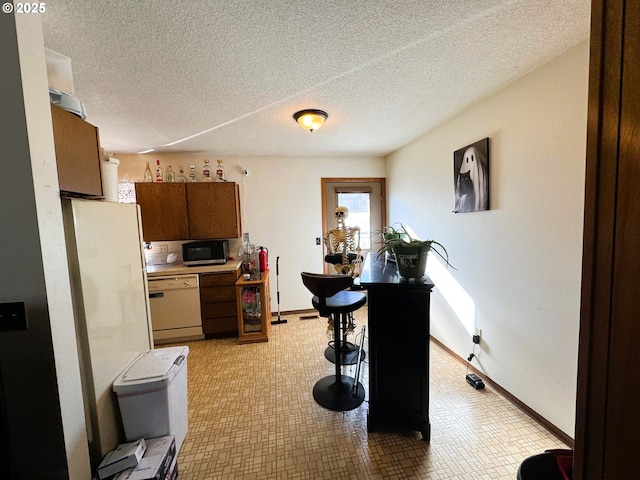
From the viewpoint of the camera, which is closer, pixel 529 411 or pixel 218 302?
pixel 529 411

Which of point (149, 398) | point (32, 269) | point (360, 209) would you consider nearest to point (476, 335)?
point (360, 209)

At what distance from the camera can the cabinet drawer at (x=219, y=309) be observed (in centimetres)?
310

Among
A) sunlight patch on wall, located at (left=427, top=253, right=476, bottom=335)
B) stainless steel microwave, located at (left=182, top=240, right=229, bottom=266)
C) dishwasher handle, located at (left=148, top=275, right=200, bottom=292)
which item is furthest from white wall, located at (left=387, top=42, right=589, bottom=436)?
dishwasher handle, located at (left=148, top=275, right=200, bottom=292)

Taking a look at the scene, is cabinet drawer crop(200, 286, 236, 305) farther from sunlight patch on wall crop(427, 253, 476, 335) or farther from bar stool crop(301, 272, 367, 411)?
sunlight patch on wall crop(427, 253, 476, 335)

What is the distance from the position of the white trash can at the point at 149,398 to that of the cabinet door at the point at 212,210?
6.54 ft

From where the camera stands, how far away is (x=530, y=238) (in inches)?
68.0

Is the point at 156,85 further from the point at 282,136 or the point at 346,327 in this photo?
the point at 346,327

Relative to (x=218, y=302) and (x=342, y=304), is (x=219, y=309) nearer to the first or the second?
(x=218, y=302)

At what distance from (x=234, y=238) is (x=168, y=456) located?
256 centimetres

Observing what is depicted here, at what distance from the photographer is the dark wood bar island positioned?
62.5 inches

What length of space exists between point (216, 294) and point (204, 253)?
1.93ft

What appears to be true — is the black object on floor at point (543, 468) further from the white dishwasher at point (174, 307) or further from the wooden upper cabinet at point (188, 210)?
the wooden upper cabinet at point (188, 210)

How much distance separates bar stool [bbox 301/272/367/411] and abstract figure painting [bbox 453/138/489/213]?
4.08 feet

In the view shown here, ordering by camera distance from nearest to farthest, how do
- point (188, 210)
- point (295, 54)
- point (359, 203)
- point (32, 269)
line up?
point (32, 269)
point (295, 54)
point (188, 210)
point (359, 203)
